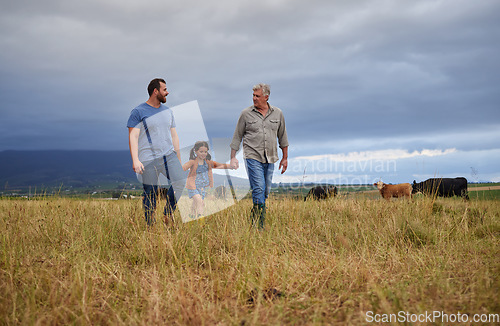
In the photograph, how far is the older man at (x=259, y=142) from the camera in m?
5.88

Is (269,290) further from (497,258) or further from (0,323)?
(497,258)

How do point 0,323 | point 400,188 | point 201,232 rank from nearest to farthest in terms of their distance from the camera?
point 0,323
point 201,232
point 400,188

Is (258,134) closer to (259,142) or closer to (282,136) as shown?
(259,142)

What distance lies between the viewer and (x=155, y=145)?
17.0ft

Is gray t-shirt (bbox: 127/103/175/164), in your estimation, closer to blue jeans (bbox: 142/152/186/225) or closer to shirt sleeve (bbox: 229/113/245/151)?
blue jeans (bbox: 142/152/186/225)

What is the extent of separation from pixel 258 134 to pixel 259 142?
141 millimetres

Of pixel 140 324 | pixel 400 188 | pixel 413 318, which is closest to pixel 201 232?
pixel 140 324

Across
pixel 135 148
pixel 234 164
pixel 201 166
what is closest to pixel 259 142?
pixel 234 164

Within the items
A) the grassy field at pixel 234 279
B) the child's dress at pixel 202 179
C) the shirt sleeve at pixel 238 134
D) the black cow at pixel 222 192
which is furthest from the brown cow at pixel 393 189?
the child's dress at pixel 202 179

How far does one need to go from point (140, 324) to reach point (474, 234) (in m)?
4.92

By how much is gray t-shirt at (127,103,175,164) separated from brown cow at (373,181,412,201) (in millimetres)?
7586

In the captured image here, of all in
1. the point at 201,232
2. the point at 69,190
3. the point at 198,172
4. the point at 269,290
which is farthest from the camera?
the point at 69,190

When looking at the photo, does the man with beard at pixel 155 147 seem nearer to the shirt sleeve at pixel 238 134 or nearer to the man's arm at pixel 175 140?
the man's arm at pixel 175 140

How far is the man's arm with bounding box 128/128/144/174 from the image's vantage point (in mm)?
4781
